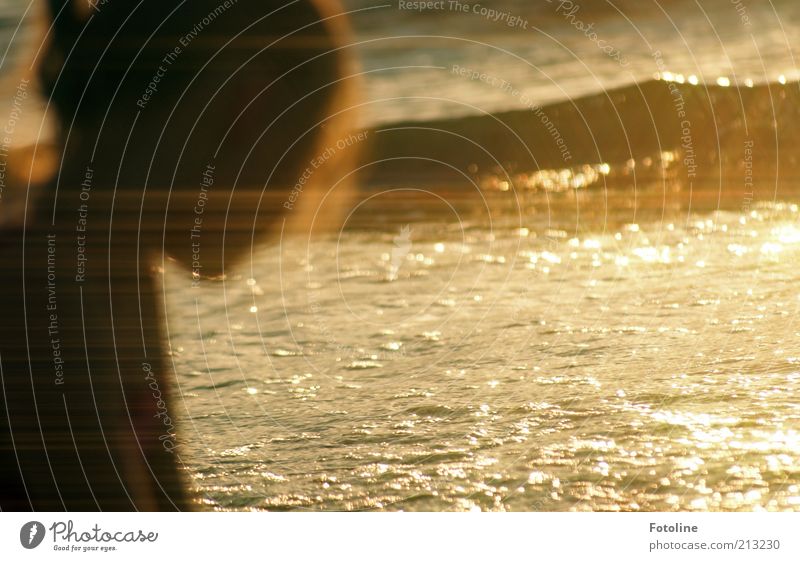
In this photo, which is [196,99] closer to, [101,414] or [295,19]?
[295,19]

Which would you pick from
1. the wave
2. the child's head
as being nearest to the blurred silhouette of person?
the child's head

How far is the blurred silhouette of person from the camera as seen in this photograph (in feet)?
2.44

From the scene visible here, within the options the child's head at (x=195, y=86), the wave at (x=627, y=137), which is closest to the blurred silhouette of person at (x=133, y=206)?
the child's head at (x=195, y=86)

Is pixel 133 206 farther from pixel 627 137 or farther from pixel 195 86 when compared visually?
pixel 627 137

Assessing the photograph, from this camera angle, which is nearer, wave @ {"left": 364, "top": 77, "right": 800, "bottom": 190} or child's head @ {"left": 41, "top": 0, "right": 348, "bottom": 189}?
child's head @ {"left": 41, "top": 0, "right": 348, "bottom": 189}

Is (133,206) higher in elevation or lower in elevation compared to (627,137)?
lower

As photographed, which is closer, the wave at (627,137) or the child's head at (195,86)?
the child's head at (195,86)

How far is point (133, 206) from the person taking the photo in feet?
2.60

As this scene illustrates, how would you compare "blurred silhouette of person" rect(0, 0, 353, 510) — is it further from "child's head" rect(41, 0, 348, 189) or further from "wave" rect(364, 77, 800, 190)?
"wave" rect(364, 77, 800, 190)

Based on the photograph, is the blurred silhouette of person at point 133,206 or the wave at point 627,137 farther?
the wave at point 627,137

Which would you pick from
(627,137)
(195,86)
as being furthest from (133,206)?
(627,137)

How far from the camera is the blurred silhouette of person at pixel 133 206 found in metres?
0.74

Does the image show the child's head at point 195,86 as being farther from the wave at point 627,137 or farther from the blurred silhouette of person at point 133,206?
the wave at point 627,137

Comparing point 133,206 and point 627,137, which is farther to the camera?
point 627,137
